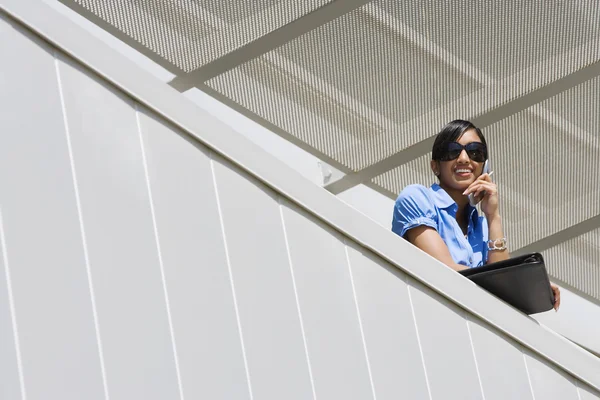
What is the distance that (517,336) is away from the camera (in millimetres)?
3549

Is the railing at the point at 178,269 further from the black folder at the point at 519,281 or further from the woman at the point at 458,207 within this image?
the woman at the point at 458,207

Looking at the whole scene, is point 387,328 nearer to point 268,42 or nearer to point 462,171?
point 462,171

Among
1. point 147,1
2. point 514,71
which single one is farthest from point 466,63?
point 147,1

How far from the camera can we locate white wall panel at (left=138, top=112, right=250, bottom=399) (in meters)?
2.85

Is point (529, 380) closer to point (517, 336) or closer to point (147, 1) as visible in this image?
Answer: point (517, 336)

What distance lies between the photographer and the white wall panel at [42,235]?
8.52 ft

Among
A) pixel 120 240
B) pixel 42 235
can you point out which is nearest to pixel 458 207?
pixel 120 240

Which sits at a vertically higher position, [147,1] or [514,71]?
[147,1]

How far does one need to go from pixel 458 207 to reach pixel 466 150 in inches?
9.3

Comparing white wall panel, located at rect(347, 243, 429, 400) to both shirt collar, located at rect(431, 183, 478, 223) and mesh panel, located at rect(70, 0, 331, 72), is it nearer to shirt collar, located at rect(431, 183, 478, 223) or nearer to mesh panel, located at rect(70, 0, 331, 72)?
shirt collar, located at rect(431, 183, 478, 223)

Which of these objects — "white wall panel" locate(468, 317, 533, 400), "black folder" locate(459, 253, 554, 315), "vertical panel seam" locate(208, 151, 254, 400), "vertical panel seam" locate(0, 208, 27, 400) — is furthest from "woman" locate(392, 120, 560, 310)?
"vertical panel seam" locate(0, 208, 27, 400)

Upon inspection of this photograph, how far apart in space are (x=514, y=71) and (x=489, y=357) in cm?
476

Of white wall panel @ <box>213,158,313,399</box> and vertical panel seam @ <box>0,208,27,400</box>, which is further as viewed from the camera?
white wall panel @ <box>213,158,313,399</box>

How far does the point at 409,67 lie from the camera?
784 cm
